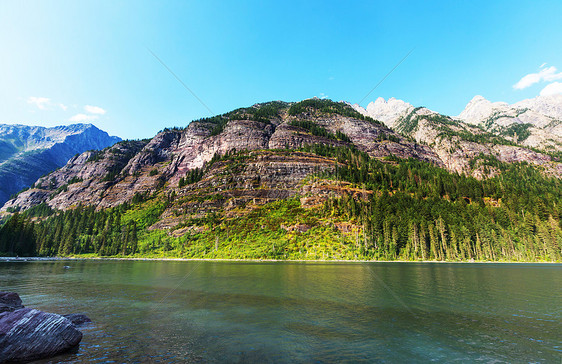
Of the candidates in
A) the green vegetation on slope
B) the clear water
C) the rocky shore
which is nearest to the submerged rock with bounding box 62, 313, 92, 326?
the clear water

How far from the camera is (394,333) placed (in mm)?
22406

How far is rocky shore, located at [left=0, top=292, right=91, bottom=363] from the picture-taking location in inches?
625

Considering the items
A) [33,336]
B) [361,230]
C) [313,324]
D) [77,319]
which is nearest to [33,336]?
[33,336]

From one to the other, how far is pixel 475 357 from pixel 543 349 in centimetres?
642

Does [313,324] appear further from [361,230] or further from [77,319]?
[361,230]

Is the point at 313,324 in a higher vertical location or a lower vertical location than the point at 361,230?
lower

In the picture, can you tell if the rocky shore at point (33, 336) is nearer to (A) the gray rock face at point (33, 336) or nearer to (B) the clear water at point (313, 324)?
(A) the gray rock face at point (33, 336)

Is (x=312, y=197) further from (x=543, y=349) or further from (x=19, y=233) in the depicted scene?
(x=19, y=233)

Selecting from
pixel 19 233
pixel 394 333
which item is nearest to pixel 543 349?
pixel 394 333

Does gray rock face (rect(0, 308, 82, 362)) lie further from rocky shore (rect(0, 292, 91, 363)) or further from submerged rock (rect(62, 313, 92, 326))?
submerged rock (rect(62, 313, 92, 326))

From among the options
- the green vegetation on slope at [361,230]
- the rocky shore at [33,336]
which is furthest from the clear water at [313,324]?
the green vegetation on slope at [361,230]

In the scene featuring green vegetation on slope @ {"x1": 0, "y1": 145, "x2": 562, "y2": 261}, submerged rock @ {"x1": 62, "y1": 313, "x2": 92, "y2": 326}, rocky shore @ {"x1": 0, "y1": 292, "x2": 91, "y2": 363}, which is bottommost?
submerged rock @ {"x1": 62, "y1": 313, "x2": 92, "y2": 326}

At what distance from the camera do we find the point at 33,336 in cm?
1688

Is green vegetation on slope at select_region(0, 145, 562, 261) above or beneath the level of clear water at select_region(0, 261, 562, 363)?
above
